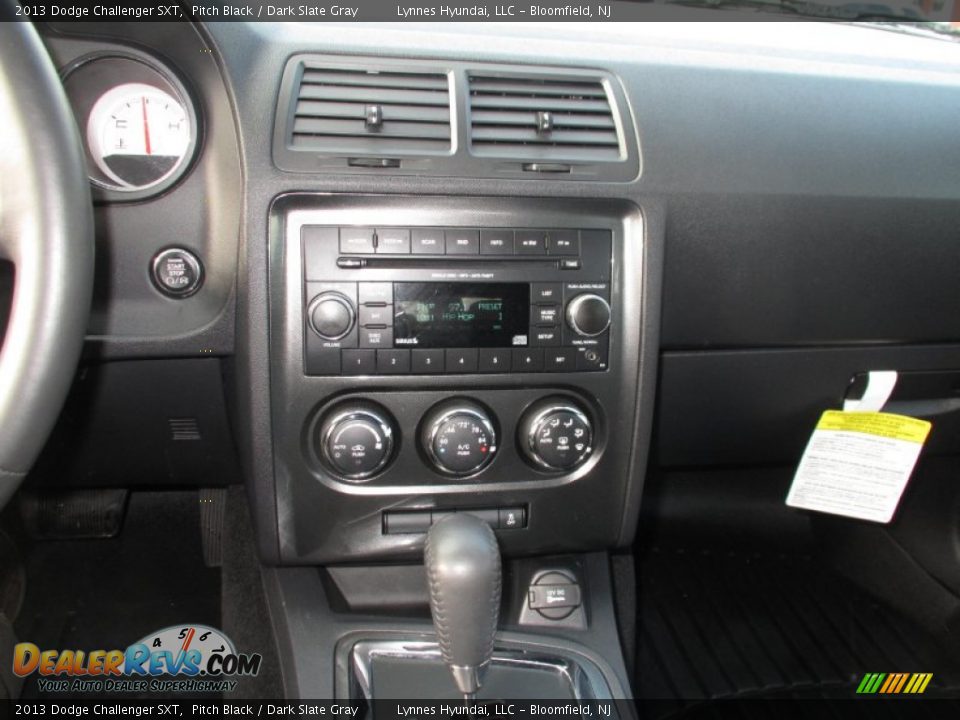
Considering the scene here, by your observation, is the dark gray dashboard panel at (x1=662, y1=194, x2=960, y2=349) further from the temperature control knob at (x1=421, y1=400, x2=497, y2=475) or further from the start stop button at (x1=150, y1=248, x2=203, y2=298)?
the start stop button at (x1=150, y1=248, x2=203, y2=298)

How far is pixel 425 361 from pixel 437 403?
0.19 ft

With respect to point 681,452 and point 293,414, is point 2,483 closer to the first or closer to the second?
point 293,414

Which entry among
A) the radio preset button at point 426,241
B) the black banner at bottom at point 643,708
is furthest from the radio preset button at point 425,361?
the black banner at bottom at point 643,708

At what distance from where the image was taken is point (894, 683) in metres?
1.49

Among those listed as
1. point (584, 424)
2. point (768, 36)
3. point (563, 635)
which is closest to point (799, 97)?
point (768, 36)

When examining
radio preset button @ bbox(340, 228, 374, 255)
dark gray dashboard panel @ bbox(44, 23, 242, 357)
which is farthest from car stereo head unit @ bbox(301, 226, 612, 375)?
dark gray dashboard panel @ bbox(44, 23, 242, 357)

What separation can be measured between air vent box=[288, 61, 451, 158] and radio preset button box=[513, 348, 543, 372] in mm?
255

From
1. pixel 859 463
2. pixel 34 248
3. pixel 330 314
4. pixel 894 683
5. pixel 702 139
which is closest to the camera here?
pixel 34 248

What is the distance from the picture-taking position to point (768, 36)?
1.26 meters

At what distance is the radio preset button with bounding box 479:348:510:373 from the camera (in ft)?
3.38

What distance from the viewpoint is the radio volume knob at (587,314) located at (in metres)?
1.03

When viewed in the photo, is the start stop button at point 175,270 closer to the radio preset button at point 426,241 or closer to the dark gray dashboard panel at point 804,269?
the radio preset button at point 426,241

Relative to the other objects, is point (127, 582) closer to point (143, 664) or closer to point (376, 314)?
point (143, 664)

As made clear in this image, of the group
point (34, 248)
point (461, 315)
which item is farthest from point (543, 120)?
point (34, 248)
